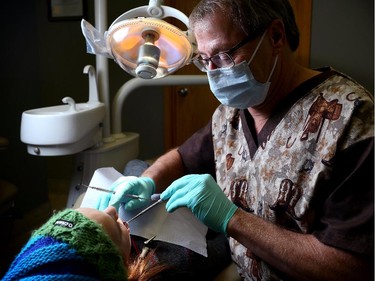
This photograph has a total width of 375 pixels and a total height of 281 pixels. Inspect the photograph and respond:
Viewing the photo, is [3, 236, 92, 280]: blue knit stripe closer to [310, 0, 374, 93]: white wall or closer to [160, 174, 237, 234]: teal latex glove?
[160, 174, 237, 234]: teal latex glove

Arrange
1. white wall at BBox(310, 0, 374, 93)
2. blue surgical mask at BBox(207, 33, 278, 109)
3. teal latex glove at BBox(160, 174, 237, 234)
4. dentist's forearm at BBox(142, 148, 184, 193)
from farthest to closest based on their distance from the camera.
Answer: white wall at BBox(310, 0, 374, 93), dentist's forearm at BBox(142, 148, 184, 193), blue surgical mask at BBox(207, 33, 278, 109), teal latex glove at BBox(160, 174, 237, 234)

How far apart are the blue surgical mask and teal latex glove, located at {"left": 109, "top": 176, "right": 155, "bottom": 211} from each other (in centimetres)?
37

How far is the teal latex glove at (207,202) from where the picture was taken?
3.38 feet

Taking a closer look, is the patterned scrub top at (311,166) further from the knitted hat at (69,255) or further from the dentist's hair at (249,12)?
the knitted hat at (69,255)

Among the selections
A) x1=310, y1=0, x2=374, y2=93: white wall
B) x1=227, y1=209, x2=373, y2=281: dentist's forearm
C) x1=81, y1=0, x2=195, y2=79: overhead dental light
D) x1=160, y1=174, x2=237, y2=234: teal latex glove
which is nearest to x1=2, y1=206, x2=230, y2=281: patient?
x1=160, y1=174, x2=237, y2=234: teal latex glove

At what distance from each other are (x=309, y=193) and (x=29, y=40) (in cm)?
226

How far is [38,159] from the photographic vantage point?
2893 millimetres

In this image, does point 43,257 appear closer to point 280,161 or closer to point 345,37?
point 280,161

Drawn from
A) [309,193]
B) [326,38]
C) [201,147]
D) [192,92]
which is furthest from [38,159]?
[309,193]

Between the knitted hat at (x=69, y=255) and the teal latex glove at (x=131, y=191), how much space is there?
369 mm

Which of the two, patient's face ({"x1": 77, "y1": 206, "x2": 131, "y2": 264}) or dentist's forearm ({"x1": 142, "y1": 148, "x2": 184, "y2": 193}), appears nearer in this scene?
patient's face ({"x1": 77, "y1": 206, "x2": 131, "y2": 264})

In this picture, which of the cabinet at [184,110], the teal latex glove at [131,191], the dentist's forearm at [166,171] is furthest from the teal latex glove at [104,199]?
the cabinet at [184,110]

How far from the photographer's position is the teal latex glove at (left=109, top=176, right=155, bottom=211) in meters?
1.16

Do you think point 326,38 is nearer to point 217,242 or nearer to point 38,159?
point 217,242
